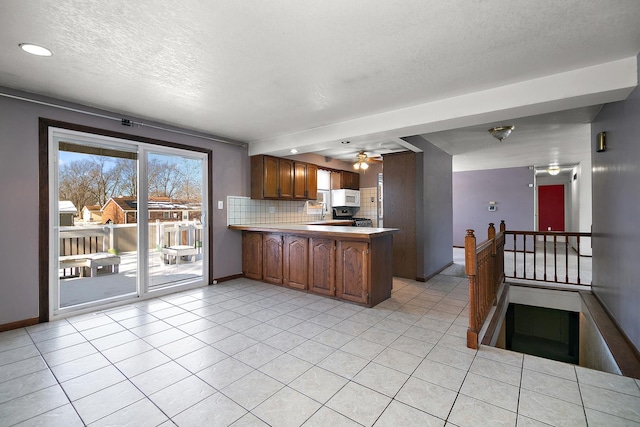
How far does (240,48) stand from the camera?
2.17 m

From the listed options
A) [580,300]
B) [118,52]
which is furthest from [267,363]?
[580,300]

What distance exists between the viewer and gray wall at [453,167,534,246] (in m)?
8.18

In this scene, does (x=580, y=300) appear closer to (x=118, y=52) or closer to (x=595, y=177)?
(x=595, y=177)

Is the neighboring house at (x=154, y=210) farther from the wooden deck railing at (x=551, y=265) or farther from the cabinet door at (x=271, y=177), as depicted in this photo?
the wooden deck railing at (x=551, y=265)

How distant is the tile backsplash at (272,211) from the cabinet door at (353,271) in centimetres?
211

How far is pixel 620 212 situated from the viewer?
278cm

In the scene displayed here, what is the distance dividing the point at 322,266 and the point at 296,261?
50 centimetres

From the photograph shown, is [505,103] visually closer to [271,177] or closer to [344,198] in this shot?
[271,177]

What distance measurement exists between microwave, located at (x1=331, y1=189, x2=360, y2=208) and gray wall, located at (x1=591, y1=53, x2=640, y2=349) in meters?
4.25

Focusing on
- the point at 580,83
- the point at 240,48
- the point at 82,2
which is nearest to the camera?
the point at 82,2

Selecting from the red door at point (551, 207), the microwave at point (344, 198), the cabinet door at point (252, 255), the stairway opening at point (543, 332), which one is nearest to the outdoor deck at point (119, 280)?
the cabinet door at point (252, 255)

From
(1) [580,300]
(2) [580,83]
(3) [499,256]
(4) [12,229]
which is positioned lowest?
(1) [580,300]

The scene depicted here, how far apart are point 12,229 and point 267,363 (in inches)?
115

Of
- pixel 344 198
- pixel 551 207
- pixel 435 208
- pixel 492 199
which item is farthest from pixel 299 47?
pixel 551 207
